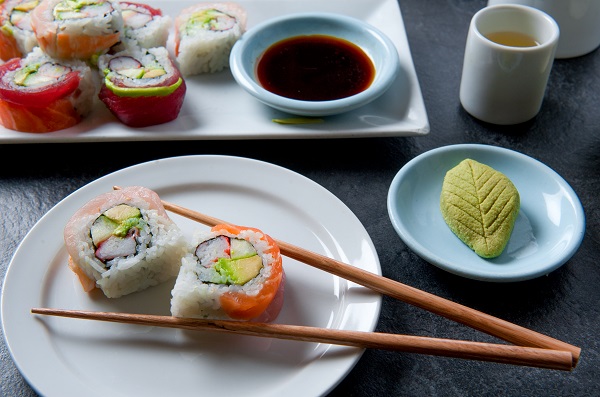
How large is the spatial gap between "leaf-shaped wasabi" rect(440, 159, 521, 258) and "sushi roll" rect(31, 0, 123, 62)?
4.25ft

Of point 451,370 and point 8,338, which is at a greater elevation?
point 8,338

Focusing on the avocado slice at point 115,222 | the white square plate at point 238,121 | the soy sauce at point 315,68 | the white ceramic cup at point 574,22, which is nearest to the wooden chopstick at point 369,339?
the avocado slice at point 115,222

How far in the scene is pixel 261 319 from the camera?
66.5 inches

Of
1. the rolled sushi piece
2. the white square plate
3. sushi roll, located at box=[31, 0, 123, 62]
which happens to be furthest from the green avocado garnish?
the rolled sushi piece

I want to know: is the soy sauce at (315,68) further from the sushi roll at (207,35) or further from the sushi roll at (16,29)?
the sushi roll at (16,29)

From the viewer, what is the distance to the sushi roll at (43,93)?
85.7 inches

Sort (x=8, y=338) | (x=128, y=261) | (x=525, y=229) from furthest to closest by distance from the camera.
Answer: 1. (x=525, y=229)
2. (x=128, y=261)
3. (x=8, y=338)

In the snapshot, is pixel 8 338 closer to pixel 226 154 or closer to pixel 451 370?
pixel 226 154

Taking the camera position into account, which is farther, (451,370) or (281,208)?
(281,208)

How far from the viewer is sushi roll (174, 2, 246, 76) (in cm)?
246

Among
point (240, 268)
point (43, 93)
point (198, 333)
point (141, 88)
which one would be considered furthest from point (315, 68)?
point (198, 333)

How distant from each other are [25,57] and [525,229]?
1826mm

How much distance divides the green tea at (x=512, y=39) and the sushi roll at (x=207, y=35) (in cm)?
95

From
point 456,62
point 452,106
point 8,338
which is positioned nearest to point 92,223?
point 8,338
